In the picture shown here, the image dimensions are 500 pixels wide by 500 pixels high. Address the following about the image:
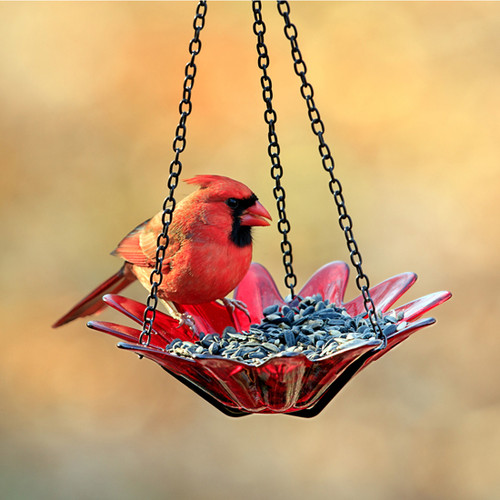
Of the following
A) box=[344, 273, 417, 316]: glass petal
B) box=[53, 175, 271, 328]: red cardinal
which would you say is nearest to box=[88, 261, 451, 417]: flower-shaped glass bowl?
box=[344, 273, 417, 316]: glass petal

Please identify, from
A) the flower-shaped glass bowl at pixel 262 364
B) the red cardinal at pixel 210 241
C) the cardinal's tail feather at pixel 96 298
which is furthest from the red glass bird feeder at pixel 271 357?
the cardinal's tail feather at pixel 96 298

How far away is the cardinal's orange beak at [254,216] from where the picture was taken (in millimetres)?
2164

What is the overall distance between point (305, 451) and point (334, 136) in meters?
1.84

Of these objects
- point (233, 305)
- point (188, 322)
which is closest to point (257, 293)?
point (233, 305)

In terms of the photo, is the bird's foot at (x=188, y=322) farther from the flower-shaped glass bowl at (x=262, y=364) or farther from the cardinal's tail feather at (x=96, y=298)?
the cardinal's tail feather at (x=96, y=298)

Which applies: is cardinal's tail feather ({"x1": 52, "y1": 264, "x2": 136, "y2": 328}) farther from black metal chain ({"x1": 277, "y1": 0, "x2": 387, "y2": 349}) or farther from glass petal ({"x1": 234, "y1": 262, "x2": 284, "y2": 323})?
black metal chain ({"x1": 277, "y1": 0, "x2": 387, "y2": 349})

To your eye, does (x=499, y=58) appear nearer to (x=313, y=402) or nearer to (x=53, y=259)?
(x=53, y=259)

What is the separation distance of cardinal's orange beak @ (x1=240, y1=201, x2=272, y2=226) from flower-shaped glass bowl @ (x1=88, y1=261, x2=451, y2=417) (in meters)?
0.36

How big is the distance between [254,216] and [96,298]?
750 millimetres

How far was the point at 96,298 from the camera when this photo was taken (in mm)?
2633

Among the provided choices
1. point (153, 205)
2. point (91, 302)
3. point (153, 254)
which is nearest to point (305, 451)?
point (153, 205)

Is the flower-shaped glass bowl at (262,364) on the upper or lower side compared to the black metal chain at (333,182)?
lower

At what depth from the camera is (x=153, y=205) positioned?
4.31 m

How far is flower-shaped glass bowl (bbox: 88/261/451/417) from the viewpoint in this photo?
1.66 m
